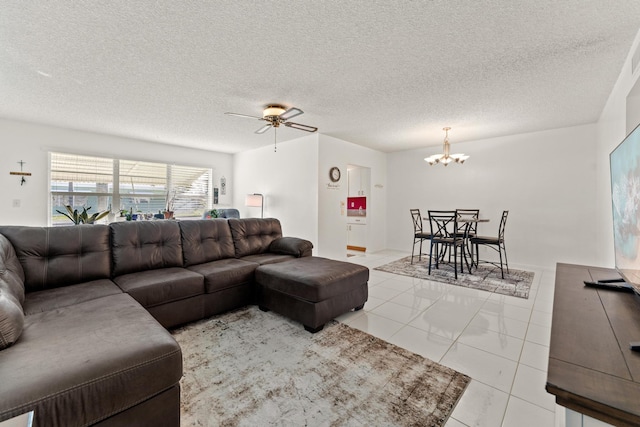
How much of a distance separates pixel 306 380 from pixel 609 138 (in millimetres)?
4320

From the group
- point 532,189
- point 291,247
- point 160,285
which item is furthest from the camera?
point 532,189

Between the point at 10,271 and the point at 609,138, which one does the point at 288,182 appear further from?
the point at 609,138

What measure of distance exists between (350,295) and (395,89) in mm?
2292

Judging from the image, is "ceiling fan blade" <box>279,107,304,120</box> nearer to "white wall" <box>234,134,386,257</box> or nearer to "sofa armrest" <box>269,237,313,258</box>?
"white wall" <box>234,134,386,257</box>

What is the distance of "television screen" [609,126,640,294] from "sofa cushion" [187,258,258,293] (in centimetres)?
284

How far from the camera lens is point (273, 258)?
332cm

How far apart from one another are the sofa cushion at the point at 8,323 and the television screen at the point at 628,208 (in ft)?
9.64

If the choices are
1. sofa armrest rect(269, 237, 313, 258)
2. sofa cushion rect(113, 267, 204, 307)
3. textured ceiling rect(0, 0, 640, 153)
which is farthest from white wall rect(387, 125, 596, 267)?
sofa cushion rect(113, 267, 204, 307)

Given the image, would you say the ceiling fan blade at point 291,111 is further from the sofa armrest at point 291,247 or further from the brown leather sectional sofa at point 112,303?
the sofa armrest at point 291,247

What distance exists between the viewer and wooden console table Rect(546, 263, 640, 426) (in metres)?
0.76

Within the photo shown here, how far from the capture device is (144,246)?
281 centimetres

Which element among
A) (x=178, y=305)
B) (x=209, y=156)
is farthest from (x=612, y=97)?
(x=209, y=156)

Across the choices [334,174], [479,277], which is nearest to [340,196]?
[334,174]

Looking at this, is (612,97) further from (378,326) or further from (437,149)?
(378,326)
